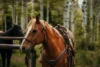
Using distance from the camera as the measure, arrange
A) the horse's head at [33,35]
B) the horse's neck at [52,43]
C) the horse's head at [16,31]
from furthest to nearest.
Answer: the horse's head at [16,31]
the horse's neck at [52,43]
the horse's head at [33,35]

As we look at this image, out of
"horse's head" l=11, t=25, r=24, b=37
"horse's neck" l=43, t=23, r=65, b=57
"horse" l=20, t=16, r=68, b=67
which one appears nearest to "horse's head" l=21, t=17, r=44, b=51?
"horse" l=20, t=16, r=68, b=67

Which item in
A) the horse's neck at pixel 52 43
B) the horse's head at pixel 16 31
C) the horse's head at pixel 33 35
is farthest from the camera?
the horse's head at pixel 16 31

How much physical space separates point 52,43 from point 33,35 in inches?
33.7

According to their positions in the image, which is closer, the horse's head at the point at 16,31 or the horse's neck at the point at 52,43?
the horse's neck at the point at 52,43

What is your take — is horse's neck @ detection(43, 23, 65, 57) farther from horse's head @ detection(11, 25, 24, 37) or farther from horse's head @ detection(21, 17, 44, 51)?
horse's head @ detection(11, 25, 24, 37)

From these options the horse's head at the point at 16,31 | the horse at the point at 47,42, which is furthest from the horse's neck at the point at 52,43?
the horse's head at the point at 16,31

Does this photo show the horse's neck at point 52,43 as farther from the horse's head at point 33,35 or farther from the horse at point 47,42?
the horse's head at point 33,35

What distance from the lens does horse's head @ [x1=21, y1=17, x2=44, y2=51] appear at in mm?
6848

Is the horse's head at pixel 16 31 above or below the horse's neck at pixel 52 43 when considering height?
below

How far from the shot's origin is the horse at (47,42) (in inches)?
271

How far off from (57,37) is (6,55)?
22.0 feet

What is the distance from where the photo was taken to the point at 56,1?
1405 inches

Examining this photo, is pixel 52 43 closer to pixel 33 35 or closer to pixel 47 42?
pixel 47 42

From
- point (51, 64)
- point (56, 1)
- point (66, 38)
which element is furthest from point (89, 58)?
point (56, 1)
